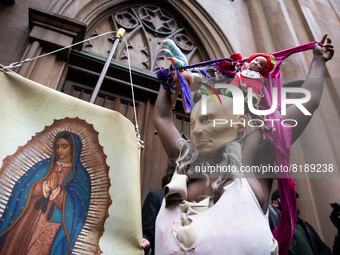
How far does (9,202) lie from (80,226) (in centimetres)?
26

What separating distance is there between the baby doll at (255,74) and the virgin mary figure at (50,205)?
74 cm

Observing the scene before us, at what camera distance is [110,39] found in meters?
3.03

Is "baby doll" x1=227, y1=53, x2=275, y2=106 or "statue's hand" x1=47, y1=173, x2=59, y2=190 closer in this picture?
"statue's hand" x1=47, y1=173, x2=59, y2=190

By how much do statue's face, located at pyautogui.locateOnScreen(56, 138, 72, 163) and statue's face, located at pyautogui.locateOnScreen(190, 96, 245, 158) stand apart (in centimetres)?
52

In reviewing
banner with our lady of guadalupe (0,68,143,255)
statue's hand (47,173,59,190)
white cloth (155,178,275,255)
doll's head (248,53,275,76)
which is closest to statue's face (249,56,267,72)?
doll's head (248,53,275,76)

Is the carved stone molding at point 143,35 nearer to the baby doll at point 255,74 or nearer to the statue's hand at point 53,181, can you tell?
the baby doll at point 255,74

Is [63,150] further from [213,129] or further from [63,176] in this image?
[213,129]

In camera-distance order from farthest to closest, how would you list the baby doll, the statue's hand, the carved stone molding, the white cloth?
the carved stone molding → the baby doll → the statue's hand → the white cloth

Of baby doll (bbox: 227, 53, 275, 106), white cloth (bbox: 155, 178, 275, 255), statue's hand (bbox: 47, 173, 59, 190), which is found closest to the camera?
white cloth (bbox: 155, 178, 275, 255)

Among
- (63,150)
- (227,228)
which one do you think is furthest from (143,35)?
(227,228)

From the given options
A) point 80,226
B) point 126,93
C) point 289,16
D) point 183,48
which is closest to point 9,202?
point 80,226

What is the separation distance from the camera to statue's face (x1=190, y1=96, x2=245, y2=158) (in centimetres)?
99

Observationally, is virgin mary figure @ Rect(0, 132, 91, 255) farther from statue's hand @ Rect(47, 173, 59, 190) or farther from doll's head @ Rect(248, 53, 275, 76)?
doll's head @ Rect(248, 53, 275, 76)

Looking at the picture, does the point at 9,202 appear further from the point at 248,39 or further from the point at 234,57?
the point at 248,39
